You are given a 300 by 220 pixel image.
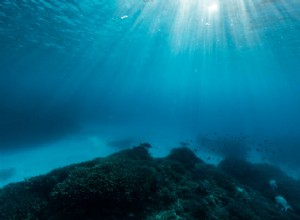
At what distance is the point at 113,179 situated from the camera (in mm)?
6285

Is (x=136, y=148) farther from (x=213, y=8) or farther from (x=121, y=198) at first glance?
(x=213, y=8)

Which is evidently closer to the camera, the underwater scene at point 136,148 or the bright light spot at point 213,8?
the underwater scene at point 136,148

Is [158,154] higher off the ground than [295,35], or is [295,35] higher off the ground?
[295,35]

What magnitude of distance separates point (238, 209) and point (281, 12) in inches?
876

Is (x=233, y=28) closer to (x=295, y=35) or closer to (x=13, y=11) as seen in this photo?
(x=295, y=35)

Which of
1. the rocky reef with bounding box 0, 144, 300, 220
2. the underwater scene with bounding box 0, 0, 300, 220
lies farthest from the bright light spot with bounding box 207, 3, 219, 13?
the rocky reef with bounding box 0, 144, 300, 220

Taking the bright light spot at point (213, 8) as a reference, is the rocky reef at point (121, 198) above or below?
below

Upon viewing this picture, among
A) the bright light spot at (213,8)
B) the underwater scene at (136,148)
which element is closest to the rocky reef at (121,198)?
the underwater scene at (136,148)

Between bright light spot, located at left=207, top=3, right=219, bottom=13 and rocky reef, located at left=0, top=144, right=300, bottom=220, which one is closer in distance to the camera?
rocky reef, located at left=0, top=144, right=300, bottom=220

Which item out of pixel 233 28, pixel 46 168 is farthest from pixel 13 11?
pixel 233 28

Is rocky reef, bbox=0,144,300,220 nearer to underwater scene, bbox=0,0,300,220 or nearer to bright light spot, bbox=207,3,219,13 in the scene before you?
underwater scene, bbox=0,0,300,220

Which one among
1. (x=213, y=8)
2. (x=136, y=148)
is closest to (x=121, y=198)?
(x=136, y=148)

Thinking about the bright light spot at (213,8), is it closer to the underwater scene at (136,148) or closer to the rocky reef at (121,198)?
the underwater scene at (136,148)

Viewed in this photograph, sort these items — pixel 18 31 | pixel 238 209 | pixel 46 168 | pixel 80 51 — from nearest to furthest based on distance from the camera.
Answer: pixel 238 209 → pixel 46 168 → pixel 18 31 → pixel 80 51
